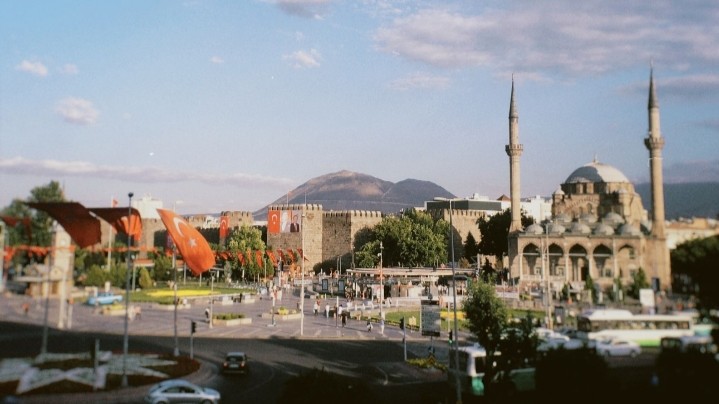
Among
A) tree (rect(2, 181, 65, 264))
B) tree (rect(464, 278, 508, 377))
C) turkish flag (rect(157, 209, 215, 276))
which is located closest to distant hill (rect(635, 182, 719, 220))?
tree (rect(464, 278, 508, 377))

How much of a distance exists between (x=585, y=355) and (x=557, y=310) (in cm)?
959

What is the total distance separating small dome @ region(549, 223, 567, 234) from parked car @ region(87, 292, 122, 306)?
19559mm

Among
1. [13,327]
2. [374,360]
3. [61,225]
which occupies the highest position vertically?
[61,225]

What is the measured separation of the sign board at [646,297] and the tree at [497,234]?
151ft

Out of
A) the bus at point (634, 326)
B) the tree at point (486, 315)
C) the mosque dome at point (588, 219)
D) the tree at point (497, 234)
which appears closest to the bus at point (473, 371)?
the tree at point (486, 315)

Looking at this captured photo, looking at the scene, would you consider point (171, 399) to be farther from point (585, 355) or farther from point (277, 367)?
point (585, 355)

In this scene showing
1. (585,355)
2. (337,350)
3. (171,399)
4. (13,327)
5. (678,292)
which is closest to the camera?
(585,355)

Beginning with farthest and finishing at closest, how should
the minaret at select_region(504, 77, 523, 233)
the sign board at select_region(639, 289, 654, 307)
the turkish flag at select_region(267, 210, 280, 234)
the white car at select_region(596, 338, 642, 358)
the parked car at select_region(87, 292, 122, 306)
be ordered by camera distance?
the turkish flag at select_region(267, 210, 280, 234), the minaret at select_region(504, 77, 523, 233), the parked car at select_region(87, 292, 122, 306), the sign board at select_region(639, 289, 654, 307), the white car at select_region(596, 338, 642, 358)

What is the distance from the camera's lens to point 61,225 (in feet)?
74.6

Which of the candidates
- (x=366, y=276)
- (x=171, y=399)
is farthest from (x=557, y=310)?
(x=366, y=276)

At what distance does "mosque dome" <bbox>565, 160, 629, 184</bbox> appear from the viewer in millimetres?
27391

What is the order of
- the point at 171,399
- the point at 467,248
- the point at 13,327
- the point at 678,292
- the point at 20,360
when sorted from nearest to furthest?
1. the point at 171,399
2. the point at 678,292
3. the point at 20,360
4. the point at 13,327
5. the point at 467,248

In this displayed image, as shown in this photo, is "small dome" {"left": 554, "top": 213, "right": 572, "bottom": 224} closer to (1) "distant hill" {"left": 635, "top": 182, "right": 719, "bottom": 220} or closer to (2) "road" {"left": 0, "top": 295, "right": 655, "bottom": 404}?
(1) "distant hill" {"left": 635, "top": 182, "right": 719, "bottom": 220}

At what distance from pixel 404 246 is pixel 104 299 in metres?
48.0
